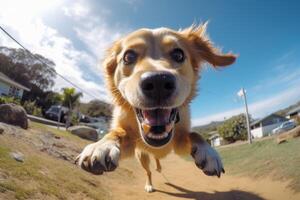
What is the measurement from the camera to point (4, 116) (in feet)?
45.9

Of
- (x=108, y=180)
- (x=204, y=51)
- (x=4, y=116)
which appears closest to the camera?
(x=204, y=51)

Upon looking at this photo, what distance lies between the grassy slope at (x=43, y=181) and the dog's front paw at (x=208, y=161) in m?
3.63

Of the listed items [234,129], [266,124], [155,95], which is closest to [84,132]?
[155,95]

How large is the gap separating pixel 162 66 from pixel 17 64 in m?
60.6

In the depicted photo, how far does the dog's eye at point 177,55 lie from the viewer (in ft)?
14.6

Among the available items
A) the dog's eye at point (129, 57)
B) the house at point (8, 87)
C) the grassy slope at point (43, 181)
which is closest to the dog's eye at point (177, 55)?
the dog's eye at point (129, 57)

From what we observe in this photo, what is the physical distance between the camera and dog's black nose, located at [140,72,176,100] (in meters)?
3.26

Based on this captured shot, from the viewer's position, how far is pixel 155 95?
3387mm

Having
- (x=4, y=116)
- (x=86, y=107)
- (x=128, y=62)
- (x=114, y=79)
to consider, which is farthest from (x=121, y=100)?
(x=86, y=107)

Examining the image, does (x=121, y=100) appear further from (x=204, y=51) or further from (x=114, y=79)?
(x=204, y=51)

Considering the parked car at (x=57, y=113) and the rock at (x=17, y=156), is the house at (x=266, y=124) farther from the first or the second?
the rock at (x=17, y=156)

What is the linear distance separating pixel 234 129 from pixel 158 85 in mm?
54637

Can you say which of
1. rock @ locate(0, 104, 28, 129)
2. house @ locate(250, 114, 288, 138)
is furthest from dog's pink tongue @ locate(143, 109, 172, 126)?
house @ locate(250, 114, 288, 138)

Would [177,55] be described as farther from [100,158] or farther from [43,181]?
[43,181]
